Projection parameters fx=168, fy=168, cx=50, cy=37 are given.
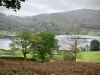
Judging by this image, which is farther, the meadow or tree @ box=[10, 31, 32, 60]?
tree @ box=[10, 31, 32, 60]

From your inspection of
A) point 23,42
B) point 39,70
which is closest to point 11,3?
point 39,70

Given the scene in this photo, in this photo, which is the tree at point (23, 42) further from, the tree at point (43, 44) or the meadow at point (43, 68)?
the meadow at point (43, 68)

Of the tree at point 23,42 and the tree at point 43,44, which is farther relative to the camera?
the tree at point 43,44

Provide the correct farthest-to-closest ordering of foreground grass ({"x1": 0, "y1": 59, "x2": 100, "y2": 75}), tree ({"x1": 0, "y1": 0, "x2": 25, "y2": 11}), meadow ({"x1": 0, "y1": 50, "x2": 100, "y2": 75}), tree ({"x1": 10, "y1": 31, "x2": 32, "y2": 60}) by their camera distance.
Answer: tree ({"x1": 10, "y1": 31, "x2": 32, "y2": 60}) < tree ({"x1": 0, "y1": 0, "x2": 25, "y2": 11}) < meadow ({"x1": 0, "y1": 50, "x2": 100, "y2": 75}) < foreground grass ({"x1": 0, "y1": 59, "x2": 100, "y2": 75})

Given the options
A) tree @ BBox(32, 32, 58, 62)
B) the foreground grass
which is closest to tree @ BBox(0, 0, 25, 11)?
the foreground grass

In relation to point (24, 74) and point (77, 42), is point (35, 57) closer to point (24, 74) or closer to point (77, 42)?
point (77, 42)

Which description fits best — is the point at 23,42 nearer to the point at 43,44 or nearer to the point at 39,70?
the point at 43,44

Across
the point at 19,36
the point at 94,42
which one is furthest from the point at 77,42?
the point at 94,42

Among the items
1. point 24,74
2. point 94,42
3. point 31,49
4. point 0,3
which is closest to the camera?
point 24,74

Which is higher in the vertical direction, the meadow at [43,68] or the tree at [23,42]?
the tree at [23,42]

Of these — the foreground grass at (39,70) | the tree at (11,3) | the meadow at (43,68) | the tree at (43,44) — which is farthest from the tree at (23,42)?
the tree at (11,3)

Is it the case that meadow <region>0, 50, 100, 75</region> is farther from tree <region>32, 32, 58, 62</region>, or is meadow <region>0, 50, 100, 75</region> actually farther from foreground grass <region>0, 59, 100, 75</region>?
tree <region>32, 32, 58, 62</region>

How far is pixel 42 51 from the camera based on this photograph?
52844 millimetres

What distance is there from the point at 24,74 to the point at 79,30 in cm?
4644
